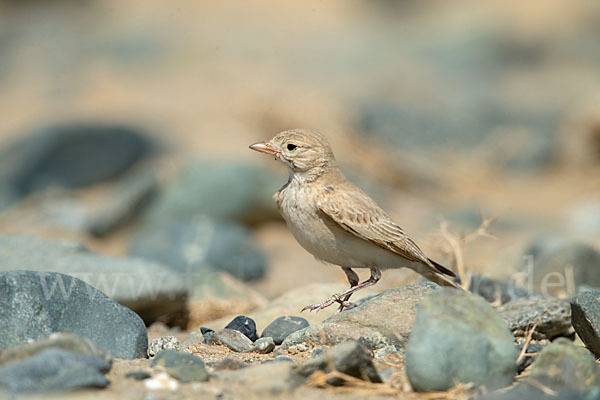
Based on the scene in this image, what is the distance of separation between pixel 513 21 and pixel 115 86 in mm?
11739

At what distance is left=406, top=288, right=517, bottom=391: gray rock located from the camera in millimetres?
3490

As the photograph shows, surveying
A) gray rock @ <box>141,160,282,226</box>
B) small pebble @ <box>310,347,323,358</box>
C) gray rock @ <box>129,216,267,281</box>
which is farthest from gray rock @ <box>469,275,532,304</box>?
→ gray rock @ <box>141,160,282,226</box>

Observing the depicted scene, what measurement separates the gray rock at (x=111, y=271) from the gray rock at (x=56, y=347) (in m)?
2.01

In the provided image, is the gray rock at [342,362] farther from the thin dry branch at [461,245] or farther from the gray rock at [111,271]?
the gray rock at [111,271]

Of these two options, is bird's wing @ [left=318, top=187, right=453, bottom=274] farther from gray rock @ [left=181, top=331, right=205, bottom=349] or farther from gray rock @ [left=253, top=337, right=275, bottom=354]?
gray rock @ [left=181, top=331, right=205, bottom=349]

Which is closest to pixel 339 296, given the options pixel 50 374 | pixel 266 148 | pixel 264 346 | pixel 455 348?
pixel 264 346

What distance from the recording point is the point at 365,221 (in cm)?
519

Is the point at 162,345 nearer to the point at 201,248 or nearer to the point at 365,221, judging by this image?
the point at 365,221

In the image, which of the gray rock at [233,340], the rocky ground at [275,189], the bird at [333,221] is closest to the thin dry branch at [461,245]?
the rocky ground at [275,189]

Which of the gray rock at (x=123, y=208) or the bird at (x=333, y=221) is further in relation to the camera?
the gray rock at (x=123, y=208)

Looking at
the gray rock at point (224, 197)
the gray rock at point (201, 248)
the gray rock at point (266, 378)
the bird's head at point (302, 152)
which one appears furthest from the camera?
the gray rock at point (224, 197)

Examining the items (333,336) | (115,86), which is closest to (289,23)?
(115,86)

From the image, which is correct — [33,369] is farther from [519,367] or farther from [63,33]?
[63,33]

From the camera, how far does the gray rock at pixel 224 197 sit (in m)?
10.1
